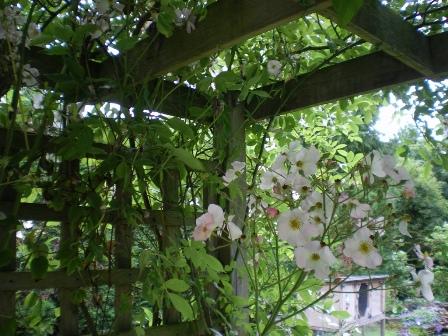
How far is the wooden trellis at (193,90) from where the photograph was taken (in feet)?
3.30

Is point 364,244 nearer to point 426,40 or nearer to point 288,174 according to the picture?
point 288,174

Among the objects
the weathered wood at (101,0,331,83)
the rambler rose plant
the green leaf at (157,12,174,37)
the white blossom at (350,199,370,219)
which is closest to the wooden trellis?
the weathered wood at (101,0,331,83)

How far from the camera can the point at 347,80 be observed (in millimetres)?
1392

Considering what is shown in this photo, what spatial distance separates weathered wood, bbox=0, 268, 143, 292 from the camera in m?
1.08

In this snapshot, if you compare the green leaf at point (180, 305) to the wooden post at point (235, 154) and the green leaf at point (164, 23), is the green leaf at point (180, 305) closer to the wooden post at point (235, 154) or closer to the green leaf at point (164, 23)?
the wooden post at point (235, 154)

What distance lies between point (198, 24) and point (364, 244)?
2.20 feet

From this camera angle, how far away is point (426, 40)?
1.23 m

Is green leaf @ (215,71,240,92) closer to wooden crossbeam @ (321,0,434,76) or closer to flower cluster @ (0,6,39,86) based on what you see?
wooden crossbeam @ (321,0,434,76)

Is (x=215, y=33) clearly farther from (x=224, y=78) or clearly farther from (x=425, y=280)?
(x=425, y=280)

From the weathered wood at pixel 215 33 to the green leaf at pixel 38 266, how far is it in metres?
0.48

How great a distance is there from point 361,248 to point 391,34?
23.3 inches

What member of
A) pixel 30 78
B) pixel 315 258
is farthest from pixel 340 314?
pixel 30 78

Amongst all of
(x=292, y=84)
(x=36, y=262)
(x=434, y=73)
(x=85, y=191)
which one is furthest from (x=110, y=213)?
(x=434, y=73)

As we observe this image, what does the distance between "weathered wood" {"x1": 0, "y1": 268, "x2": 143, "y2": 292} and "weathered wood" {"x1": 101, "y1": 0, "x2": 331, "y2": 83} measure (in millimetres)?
527
